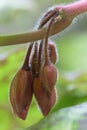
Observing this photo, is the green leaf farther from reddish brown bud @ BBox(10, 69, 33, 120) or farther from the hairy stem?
the hairy stem

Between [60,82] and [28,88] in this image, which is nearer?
[28,88]

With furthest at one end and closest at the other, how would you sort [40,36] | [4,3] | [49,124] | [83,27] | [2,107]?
[83,27] < [4,3] < [2,107] < [49,124] < [40,36]

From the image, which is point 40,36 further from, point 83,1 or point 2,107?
point 2,107

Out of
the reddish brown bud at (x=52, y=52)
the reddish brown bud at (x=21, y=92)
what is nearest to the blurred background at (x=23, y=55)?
the reddish brown bud at (x=52, y=52)

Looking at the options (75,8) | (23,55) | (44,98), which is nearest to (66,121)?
(44,98)

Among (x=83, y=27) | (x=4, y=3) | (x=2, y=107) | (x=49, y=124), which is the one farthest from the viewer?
(x=83, y=27)

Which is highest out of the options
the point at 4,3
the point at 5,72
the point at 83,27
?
the point at 5,72

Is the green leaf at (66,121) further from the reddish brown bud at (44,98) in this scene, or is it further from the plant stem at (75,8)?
the plant stem at (75,8)

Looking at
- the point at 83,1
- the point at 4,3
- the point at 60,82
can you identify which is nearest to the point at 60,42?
the point at 4,3
